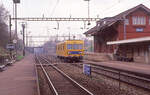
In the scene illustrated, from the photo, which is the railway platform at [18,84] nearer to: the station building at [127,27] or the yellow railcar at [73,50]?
the yellow railcar at [73,50]

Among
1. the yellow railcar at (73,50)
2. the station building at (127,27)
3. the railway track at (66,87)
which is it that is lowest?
the railway track at (66,87)

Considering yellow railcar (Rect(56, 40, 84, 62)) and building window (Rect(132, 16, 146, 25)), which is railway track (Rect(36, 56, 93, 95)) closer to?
yellow railcar (Rect(56, 40, 84, 62))

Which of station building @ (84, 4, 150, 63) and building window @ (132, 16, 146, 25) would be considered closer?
station building @ (84, 4, 150, 63)

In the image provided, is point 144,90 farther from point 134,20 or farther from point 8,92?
point 134,20

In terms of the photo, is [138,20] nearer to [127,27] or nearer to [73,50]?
[127,27]

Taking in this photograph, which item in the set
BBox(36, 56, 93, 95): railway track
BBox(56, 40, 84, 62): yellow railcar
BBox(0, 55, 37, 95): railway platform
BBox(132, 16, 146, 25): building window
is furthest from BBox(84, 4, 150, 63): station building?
BBox(36, 56, 93, 95): railway track

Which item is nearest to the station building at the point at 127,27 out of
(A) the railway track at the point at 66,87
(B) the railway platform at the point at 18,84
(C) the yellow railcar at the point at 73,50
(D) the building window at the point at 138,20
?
(D) the building window at the point at 138,20

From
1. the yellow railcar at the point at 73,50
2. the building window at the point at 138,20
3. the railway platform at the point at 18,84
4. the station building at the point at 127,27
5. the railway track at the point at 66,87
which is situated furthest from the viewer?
the building window at the point at 138,20

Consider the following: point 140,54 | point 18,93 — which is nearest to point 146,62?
point 140,54

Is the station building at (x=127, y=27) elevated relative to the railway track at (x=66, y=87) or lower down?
elevated

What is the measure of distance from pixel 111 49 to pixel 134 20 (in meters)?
5.76

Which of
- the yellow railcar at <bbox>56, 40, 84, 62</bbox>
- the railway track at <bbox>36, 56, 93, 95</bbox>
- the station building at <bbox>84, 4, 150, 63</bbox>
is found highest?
the station building at <bbox>84, 4, 150, 63</bbox>

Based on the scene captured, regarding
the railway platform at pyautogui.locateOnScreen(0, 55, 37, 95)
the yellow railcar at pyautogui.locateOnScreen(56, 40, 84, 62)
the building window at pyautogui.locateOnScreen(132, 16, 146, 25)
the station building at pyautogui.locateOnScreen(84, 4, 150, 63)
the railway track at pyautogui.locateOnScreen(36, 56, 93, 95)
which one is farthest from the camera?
the building window at pyautogui.locateOnScreen(132, 16, 146, 25)

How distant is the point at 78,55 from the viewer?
3347 cm
